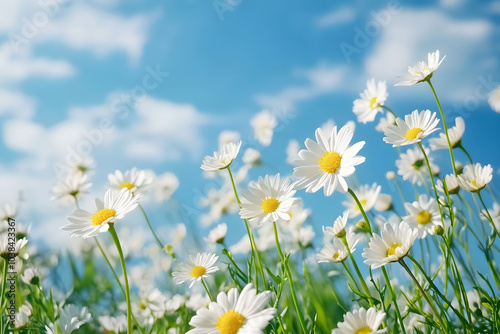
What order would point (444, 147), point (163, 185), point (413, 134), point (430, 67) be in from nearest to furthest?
point (413, 134), point (430, 67), point (444, 147), point (163, 185)

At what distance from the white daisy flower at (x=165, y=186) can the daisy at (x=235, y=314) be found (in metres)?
2.31

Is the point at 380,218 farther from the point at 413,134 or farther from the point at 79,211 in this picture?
the point at 79,211

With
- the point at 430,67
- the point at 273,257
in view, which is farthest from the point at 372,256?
the point at 273,257

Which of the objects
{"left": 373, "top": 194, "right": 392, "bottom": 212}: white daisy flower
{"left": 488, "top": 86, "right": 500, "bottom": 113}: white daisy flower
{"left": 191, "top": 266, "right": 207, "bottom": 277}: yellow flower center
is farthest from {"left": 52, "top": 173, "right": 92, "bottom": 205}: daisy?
{"left": 488, "top": 86, "right": 500, "bottom": 113}: white daisy flower

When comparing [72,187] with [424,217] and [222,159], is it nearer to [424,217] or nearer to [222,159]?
[222,159]

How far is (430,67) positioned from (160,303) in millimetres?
1074

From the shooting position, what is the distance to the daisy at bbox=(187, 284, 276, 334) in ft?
2.62

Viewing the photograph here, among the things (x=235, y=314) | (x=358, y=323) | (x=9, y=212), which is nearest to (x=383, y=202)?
(x=358, y=323)

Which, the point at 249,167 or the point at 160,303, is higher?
the point at 249,167

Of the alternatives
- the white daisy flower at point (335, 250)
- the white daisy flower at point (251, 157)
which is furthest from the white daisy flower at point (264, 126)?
the white daisy flower at point (335, 250)

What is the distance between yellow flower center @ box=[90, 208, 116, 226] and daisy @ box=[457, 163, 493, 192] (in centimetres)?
81

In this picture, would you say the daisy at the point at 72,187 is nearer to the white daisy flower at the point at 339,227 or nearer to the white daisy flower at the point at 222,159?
the white daisy flower at the point at 222,159

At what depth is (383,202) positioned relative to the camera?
1647 mm

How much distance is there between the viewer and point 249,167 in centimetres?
265
